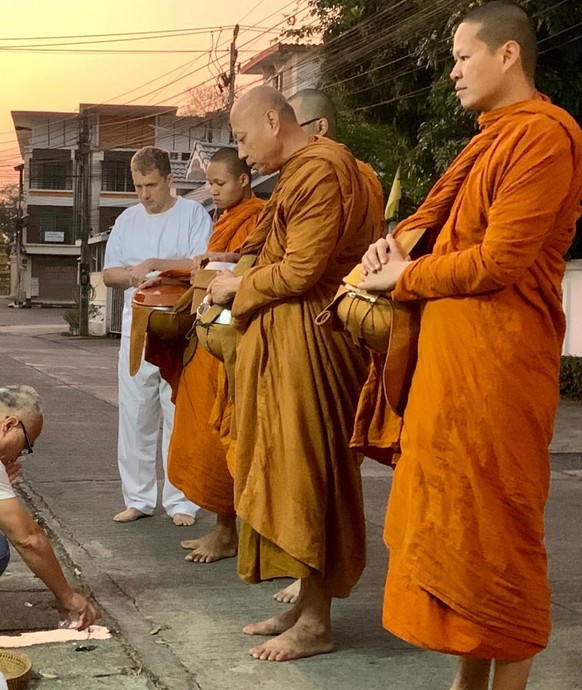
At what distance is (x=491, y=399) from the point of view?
297 cm

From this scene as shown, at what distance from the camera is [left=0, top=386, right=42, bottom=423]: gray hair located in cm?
379

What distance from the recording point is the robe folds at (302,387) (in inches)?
150

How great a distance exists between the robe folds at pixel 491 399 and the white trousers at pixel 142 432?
314cm

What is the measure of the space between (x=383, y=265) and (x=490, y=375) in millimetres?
461

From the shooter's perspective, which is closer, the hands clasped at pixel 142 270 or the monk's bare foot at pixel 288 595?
the monk's bare foot at pixel 288 595

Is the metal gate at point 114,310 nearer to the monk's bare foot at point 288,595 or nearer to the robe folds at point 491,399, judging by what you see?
the monk's bare foot at point 288,595

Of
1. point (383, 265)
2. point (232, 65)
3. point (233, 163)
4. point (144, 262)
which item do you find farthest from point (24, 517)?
point (232, 65)

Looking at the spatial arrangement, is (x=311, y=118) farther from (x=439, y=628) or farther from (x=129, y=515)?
(x=129, y=515)

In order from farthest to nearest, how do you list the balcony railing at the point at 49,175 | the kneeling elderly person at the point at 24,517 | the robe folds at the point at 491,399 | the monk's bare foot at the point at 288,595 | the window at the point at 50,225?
1. the window at the point at 50,225
2. the balcony railing at the point at 49,175
3. the monk's bare foot at the point at 288,595
4. the kneeling elderly person at the point at 24,517
5. the robe folds at the point at 491,399

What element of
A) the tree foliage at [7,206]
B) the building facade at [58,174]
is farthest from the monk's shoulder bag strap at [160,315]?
the tree foliage at [7,206]

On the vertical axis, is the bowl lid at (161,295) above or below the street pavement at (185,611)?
above

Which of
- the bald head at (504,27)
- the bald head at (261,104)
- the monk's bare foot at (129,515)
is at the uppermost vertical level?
the bald head at (504,27)

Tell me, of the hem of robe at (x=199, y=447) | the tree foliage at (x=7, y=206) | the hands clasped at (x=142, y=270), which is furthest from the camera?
the tree foliage at (x=7, y=206)

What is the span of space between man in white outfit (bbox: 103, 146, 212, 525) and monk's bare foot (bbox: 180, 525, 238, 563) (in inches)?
29.4
